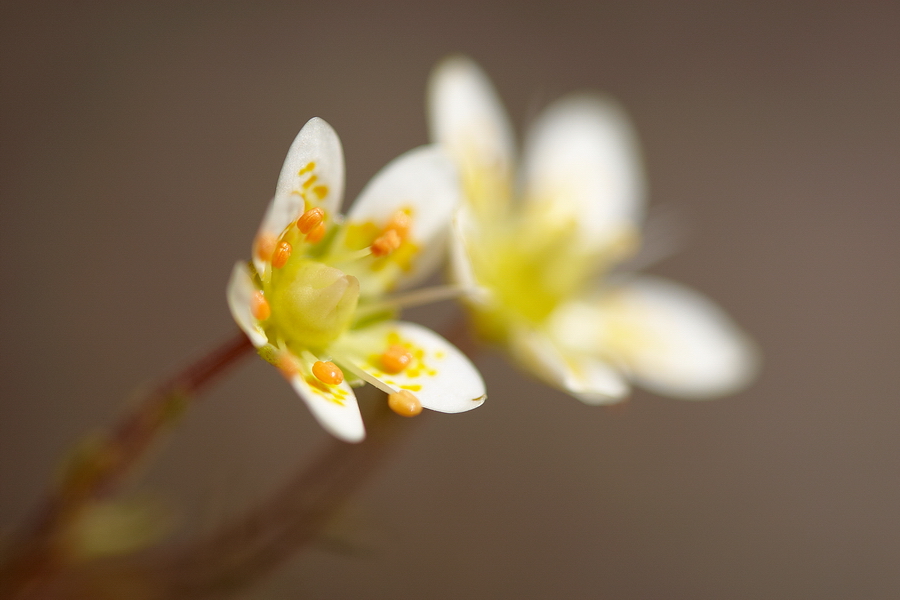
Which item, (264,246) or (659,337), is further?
(659,337)

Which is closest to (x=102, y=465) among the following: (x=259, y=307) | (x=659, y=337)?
(x=259, y=307)

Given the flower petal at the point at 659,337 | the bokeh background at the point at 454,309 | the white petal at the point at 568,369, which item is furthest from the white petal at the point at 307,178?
A: the bokeh background at the point at 454,309

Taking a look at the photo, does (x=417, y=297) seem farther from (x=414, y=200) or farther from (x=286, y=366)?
(x=286, y=366)

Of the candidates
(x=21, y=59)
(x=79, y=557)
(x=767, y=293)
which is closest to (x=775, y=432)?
(x=767, y=293)

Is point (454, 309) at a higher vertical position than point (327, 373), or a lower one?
higher

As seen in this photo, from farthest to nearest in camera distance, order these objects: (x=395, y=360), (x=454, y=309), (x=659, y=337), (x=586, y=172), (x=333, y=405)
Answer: (x=454, y=309)
(x=586, y=172)
(x=659, y=337)
(x=395, y=360)
(x=333, y=405)

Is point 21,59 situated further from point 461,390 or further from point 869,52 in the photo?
point 869,52
